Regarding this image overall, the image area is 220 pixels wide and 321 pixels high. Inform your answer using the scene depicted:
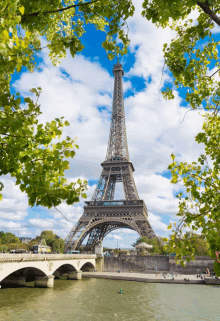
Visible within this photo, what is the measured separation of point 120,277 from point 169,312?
22.9 m

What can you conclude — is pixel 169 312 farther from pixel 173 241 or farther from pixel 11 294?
pixel 173 241

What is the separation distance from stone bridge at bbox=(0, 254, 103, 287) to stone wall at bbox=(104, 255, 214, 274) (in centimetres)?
654

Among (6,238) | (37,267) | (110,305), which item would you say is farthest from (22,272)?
(6,238)

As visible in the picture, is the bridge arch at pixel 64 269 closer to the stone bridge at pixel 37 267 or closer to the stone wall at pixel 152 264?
the stone bridge at pixel 37 267

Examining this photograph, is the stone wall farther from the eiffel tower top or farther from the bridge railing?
the eiffel tower top

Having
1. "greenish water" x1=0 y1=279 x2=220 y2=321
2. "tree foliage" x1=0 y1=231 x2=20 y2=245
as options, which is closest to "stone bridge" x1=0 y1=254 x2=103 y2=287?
"greenish water" x1=0 y1=279 x2=220 y2=321

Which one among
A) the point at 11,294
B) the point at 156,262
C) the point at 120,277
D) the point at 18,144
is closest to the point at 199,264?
the point at 156,262

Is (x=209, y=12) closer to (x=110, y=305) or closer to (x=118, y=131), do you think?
(x=110, y=305)

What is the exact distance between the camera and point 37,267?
30.5 metres

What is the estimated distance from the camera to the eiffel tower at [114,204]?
56.3 m

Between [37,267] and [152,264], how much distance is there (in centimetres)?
3085

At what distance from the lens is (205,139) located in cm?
631

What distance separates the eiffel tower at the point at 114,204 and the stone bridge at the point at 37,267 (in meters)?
8.92

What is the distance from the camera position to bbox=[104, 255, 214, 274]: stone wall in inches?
1976
